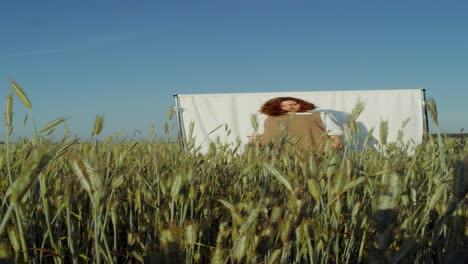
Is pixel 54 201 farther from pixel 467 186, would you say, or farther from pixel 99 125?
pixel 467 186

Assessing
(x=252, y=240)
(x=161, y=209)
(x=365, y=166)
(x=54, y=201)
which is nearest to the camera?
(x=252, y=240)

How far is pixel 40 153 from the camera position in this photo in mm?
477

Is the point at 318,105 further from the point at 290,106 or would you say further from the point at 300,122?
the point at 300,122

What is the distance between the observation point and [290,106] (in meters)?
5.13

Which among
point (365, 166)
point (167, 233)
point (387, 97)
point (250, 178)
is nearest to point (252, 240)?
point (167, 233)

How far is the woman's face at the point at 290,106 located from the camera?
5071 millimetres

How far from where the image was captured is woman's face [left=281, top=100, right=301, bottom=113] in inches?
200

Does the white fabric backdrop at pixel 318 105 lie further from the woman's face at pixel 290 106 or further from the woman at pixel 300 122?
the woman at pixel 300 122

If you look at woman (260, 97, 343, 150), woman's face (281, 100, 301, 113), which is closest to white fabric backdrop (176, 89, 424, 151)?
woman's face (281, 100, 301, 113)

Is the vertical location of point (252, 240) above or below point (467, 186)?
below

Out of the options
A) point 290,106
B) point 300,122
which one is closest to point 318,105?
point 290,106

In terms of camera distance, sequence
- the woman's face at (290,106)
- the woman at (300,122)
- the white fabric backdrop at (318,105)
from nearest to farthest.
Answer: the woman at (300,122), the woman's face at (290,106), the white fabric backdrop at (318,105)

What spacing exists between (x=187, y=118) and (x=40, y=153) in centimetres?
537

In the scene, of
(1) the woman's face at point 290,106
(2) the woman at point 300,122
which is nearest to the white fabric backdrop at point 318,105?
(1) the woman's face at point 290,106
